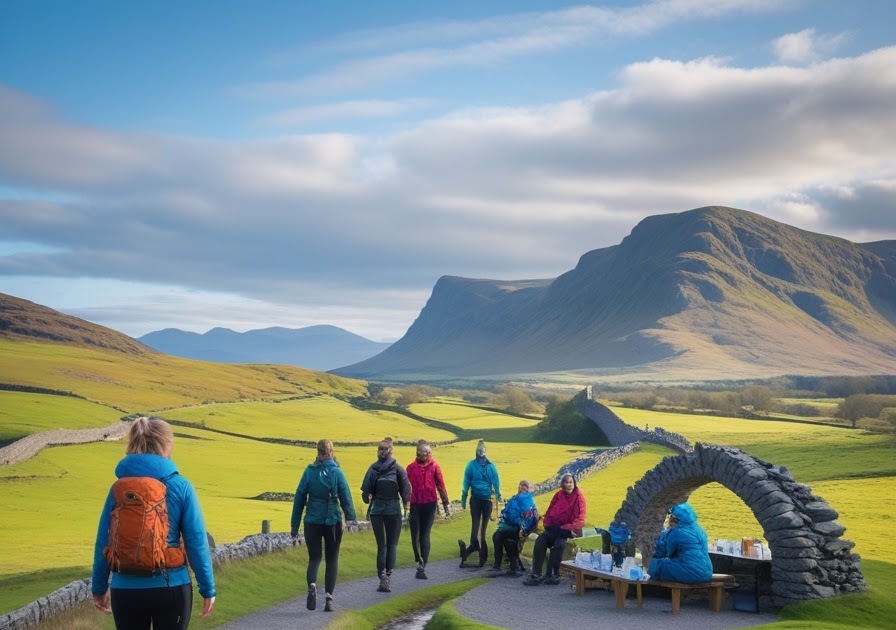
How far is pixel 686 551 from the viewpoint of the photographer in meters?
17.6

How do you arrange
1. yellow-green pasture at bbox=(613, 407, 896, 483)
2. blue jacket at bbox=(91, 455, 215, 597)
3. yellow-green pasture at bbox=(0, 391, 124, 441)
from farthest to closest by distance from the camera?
1. yellow-green pasture at bbox=(0, 391, 124, 441)
2. yellow-green pasture at bbox=(613, 407, 896, 483)
3. blue jacket at bbox=(91, 455, 215, 597)

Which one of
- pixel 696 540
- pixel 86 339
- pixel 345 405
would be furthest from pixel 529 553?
pixel 86 339

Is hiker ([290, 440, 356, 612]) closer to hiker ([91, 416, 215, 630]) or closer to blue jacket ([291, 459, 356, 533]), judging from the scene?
blue jacket ([291, 459, 356, 533])

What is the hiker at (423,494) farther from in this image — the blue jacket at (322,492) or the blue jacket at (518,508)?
the blue jacket at (322,492)

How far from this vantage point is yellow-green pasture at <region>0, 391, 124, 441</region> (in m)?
67.1

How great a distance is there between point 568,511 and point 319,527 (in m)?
6.25

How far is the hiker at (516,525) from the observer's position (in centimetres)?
2097

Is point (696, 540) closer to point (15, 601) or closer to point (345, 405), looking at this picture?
point (15, 601)

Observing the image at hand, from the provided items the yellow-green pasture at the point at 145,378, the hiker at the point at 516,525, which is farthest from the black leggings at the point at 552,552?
the yellow-green pasture at the point at 145,378

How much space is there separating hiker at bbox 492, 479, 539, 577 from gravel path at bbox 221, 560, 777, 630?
0.70 metres

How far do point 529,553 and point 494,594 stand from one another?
5.93 meters

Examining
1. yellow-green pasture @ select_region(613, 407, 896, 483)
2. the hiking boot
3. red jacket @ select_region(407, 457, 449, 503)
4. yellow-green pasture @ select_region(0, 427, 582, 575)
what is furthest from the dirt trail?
yellow-green pasture @ select_region(613, 407, 896, 483)

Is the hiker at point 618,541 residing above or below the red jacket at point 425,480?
below

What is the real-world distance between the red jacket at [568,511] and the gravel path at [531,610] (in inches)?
58.3
